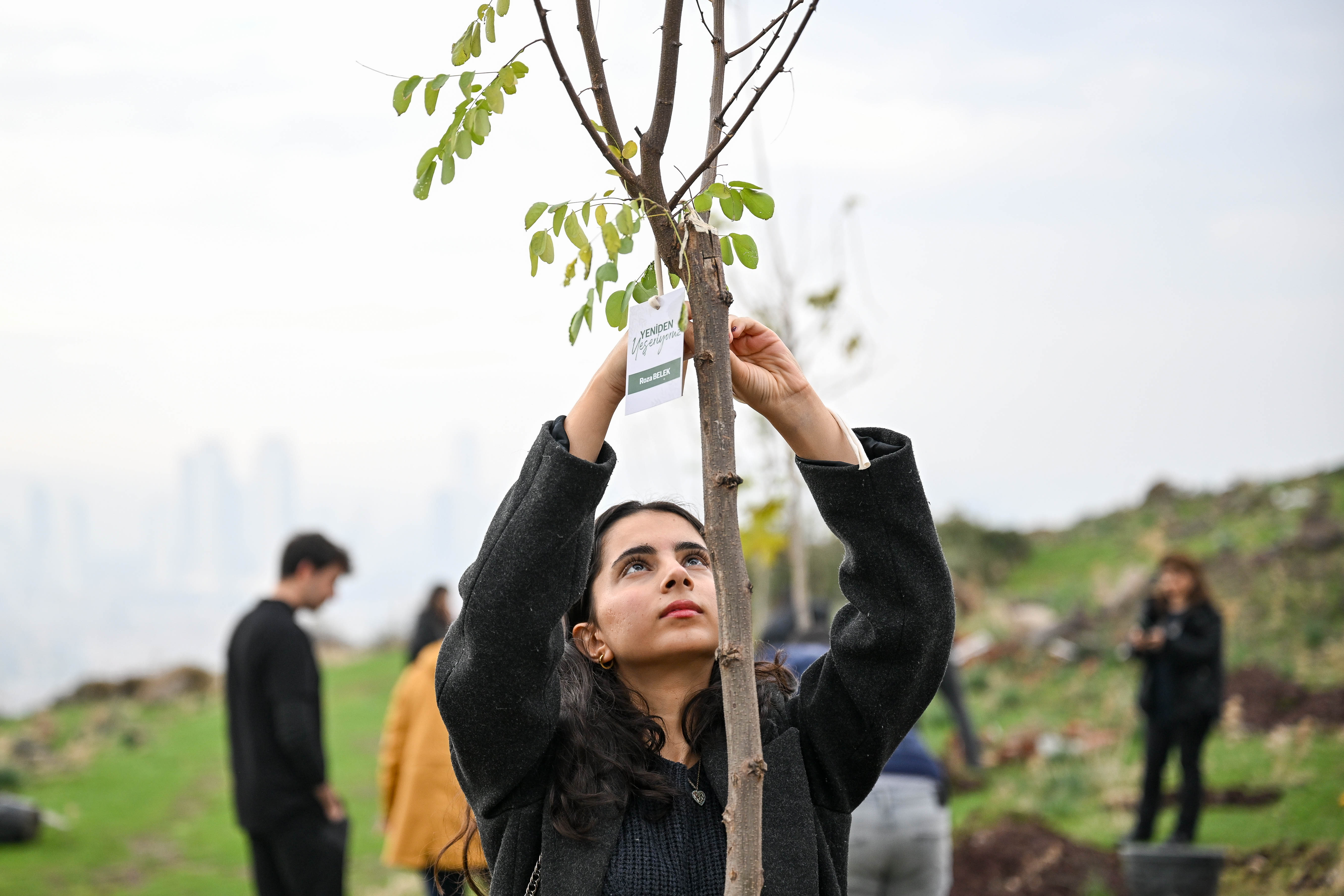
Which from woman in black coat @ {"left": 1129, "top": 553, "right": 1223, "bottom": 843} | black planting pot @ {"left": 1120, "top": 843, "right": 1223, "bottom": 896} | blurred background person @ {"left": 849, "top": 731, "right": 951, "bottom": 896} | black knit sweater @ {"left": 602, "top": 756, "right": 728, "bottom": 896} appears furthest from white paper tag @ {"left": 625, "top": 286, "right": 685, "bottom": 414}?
woman in black coat @ {"left": 1129, "top": 553, "right": 1223, "bottom": 843}

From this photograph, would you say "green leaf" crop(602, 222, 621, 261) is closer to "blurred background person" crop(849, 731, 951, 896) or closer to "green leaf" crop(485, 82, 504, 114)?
"green leaf" crop(485, 82, 504, 114)

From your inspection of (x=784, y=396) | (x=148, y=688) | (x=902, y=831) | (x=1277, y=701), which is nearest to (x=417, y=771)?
(x=902, y=831)

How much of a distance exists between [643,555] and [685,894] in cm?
62

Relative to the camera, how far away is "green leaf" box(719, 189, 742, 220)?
1666 millimetres

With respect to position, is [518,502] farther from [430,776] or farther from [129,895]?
[129,895]

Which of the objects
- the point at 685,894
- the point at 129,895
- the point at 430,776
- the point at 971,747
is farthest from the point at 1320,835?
the point at 129,895

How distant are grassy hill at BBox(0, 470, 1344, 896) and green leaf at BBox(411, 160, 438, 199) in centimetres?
560

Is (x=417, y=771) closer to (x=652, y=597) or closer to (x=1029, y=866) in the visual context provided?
(x=652, y=597)

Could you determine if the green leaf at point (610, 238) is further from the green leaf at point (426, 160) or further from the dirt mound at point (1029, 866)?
the dirt mound at point (1029, 866)

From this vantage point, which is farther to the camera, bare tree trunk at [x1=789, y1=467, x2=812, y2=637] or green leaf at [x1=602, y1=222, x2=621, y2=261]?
bare tree trunk at [x1=789, y1=467, x2=812, y2=637]

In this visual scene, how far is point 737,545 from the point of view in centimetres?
170

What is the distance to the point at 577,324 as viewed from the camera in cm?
185

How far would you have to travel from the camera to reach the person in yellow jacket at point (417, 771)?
5246 mm

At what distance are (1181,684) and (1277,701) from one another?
3236 mm
